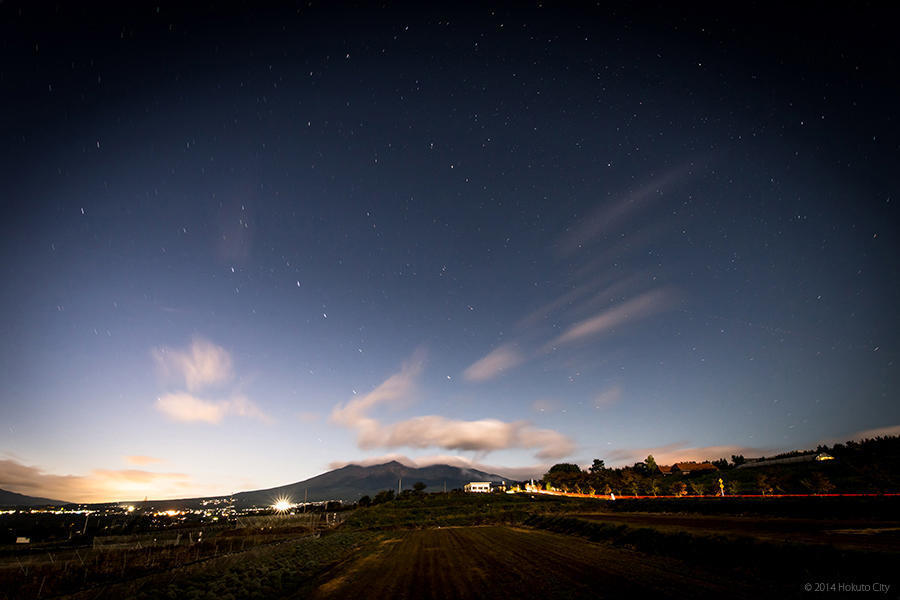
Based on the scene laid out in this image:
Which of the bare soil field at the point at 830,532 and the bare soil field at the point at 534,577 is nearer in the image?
the bare soil field at the point at 534,577

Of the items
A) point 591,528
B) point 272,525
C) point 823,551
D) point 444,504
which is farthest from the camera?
point 444,504

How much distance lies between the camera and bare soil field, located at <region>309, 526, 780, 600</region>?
667 inches

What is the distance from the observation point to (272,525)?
7756cm

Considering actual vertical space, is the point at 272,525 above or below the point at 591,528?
below

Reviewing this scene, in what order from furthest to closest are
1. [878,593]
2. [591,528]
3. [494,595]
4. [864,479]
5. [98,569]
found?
1. [864,479]
2. [591,528]
3. [98,569]
4. [494,595]
5. [878,593]

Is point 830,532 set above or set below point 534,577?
above

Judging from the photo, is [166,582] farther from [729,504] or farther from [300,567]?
[729,504]

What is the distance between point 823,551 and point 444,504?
113964 mm

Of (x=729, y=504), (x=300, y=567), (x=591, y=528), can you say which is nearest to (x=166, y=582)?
(x=300, y=567)

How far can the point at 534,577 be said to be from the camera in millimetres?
21438

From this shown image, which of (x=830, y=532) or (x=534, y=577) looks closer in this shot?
(x=534, y=577)

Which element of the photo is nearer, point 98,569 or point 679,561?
point 679,561

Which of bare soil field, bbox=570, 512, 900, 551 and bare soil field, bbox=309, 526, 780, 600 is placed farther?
bare soil field, bbox=570, 512, 900, 551

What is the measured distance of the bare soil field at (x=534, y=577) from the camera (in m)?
16.9
